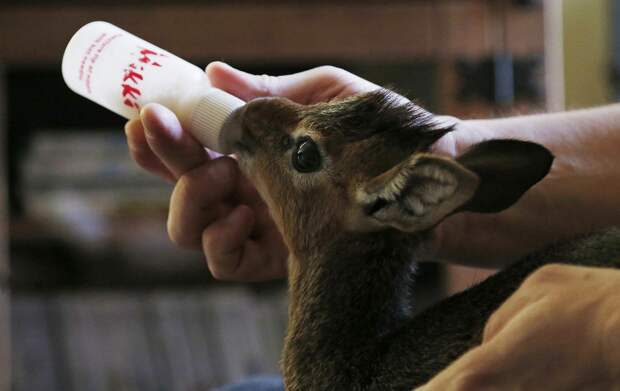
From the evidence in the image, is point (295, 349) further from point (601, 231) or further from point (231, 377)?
point (231, 377)

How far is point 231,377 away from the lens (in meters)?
2.32

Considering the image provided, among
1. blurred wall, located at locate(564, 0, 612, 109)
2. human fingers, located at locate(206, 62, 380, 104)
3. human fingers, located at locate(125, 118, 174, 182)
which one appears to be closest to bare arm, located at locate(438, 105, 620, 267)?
human fingers, located at locate(206, 62, 380, 104)

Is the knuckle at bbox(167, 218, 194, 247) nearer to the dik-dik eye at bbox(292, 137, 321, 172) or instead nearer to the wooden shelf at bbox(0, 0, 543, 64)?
the dik-dik eye at bbox(292, 137, 321, 172)

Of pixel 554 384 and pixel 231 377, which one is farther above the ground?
pixel 554 384

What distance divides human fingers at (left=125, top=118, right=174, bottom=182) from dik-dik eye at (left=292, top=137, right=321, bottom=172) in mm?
194

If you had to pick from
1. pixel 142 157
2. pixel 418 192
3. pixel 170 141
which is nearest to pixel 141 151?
pixel 142 157

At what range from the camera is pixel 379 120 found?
0.91 m

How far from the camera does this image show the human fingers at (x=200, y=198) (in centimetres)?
109

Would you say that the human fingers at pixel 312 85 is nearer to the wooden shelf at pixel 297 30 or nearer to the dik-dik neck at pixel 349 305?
the dik-dik neck at pixel 349 305

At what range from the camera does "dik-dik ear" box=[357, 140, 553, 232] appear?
0.77m

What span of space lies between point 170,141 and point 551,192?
18.5 inches

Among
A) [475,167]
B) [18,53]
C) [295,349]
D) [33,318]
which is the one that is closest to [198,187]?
[295,349]

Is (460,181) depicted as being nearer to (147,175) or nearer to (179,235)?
(179,235)

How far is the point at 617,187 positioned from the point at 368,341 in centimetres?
43
